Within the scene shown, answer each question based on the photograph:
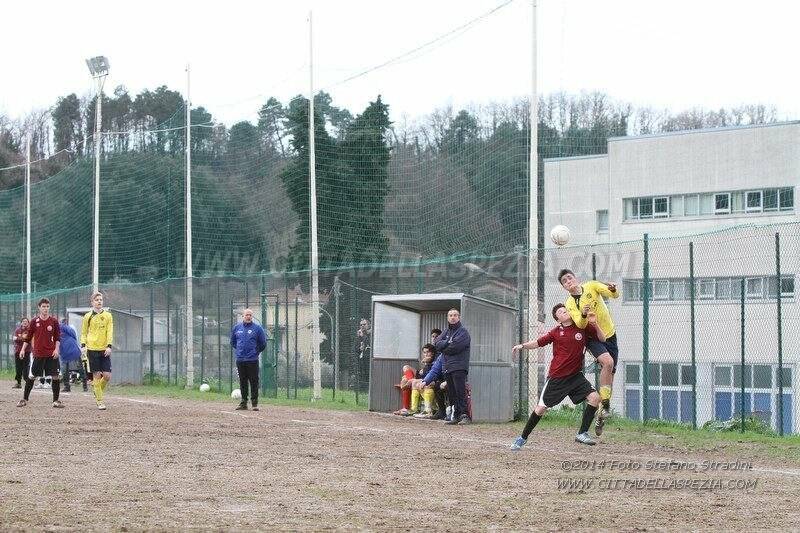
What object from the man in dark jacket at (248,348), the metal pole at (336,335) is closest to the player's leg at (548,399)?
the man in dark jacket at (248,348)

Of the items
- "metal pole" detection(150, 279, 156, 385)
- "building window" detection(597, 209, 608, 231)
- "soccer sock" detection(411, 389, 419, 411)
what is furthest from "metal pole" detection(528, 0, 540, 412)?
"building window" detection(597, 209, 608, 231)

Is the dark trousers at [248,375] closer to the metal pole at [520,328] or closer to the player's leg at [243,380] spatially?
the player's leg at [243,380]

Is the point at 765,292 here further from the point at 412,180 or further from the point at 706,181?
the point at 706,181

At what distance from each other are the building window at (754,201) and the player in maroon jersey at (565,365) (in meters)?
38.2

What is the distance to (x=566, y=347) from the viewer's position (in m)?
13.7

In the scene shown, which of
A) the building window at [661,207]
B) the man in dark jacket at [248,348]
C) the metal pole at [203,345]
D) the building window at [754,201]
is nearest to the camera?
the man in dark jacket at [248,348]

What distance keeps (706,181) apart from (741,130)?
2.48m

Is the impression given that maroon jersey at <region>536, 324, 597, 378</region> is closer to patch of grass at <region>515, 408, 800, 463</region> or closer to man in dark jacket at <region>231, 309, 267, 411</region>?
patch of grass at <region>515, 408, 800, 463</region>

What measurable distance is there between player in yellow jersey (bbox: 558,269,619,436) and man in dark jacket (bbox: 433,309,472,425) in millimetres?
4769

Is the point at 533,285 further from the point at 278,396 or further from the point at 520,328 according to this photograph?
the point at 278,396

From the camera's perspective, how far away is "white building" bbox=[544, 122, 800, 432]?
27.7 meters

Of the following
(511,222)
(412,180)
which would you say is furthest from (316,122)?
(511,222)

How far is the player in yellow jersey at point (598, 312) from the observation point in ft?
44.6

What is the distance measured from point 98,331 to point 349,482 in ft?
37.5
